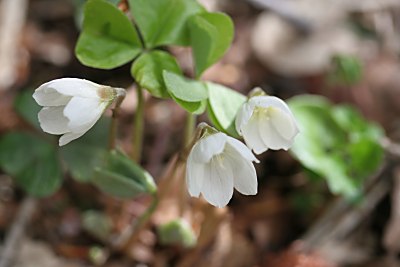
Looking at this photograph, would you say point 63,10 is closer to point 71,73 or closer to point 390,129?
point 71,73

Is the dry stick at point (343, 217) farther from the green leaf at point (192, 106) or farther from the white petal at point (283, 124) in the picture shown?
the green leaf at point (192, 106)

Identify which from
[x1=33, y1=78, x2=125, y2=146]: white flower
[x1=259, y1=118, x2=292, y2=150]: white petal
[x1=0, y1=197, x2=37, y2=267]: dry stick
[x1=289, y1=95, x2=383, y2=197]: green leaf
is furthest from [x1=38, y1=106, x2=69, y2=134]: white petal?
[x1=289, y1=95, x2=383, y2=197]: green leaf

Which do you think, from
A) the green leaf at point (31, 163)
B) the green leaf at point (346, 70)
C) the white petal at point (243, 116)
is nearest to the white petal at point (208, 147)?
the white petal at point (243, 116)

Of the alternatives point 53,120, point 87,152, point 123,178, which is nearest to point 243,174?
point 123,178

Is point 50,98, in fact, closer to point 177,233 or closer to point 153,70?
point 153,70

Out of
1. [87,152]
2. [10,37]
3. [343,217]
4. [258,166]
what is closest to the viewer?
[87,152]

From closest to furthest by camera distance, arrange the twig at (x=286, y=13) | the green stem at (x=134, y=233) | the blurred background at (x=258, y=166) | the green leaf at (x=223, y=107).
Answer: the green leaf at (x=223, y=107)
the green stem at (x=134, y=233)
the blurred background at (x=258, y=166)
the twig at (x=286, y=13)

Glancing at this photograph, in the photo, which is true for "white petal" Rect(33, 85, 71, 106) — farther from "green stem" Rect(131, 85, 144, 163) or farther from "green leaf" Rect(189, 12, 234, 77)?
"green leaf" Rect(189, 12, 234, 77)

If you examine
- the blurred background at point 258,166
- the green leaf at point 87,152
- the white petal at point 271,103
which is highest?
the white petal at point 271,103
